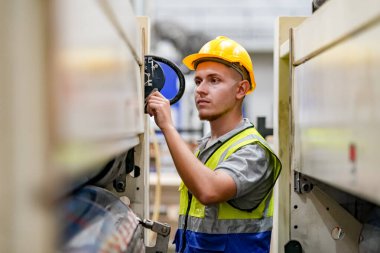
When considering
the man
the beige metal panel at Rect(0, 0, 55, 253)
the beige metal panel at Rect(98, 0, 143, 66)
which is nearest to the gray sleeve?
the man

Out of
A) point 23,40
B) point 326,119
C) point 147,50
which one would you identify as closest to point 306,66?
point 326,119

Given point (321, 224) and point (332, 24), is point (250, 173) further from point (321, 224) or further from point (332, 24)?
point (332, 24)

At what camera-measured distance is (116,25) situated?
37.0 inches

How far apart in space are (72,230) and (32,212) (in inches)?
10.5

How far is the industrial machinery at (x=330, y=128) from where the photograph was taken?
89cm

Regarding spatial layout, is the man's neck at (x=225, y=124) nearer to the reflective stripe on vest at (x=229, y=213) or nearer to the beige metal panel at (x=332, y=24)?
the reflective stripe on vest at (x=229, y=213)

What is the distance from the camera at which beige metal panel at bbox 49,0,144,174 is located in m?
0.49

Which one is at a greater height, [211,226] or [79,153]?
[79,153]

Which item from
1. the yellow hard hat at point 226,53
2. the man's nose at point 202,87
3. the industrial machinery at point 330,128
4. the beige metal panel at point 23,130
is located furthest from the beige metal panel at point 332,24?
the beige metal panel at point 23,130

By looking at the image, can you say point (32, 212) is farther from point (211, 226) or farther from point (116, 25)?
point (211, 226)

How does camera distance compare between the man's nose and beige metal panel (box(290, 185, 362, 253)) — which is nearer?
beige metal panel (box(290, 185, 362, 253))

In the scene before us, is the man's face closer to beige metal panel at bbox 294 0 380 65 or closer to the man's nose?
the man's nose

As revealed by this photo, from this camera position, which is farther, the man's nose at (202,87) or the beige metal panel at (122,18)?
the man's nose at (202,87)

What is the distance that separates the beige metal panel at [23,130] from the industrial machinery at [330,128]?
0.58 metres
